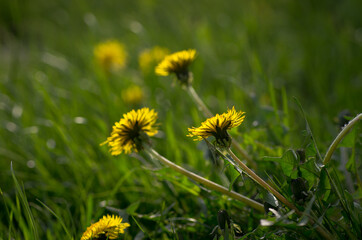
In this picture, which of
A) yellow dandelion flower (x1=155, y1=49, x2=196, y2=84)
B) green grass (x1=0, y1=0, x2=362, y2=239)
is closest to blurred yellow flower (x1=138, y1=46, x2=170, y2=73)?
green grass (x1=0, y1=0, x2=362, y2=239)

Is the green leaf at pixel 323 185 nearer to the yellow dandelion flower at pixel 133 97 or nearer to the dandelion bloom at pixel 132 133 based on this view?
the dandelion bloom at pixel 132 133

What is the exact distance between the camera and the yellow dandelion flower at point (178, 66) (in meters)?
1.18

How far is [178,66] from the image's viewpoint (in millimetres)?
1194

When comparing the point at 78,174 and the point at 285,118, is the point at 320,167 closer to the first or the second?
the point at 285,118

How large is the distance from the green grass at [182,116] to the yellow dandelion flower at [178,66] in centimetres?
4

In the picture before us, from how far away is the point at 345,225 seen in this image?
799mm

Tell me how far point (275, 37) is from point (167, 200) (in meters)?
1.80

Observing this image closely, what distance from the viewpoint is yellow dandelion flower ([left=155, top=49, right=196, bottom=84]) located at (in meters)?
1.18

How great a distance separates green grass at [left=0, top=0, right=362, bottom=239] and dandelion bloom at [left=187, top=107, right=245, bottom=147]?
0.08 meters

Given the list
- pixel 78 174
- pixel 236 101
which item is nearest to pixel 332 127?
pixel 236 101

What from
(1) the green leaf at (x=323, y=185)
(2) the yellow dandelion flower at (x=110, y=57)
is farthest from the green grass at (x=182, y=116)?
(2) the yellow dandelion flower at (x=110, y=57)

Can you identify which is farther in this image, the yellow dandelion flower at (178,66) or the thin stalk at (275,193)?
the yellow dandelion flower at (178,66)

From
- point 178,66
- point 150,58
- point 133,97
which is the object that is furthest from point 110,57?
point 178,66

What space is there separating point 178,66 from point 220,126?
44 centimetres
